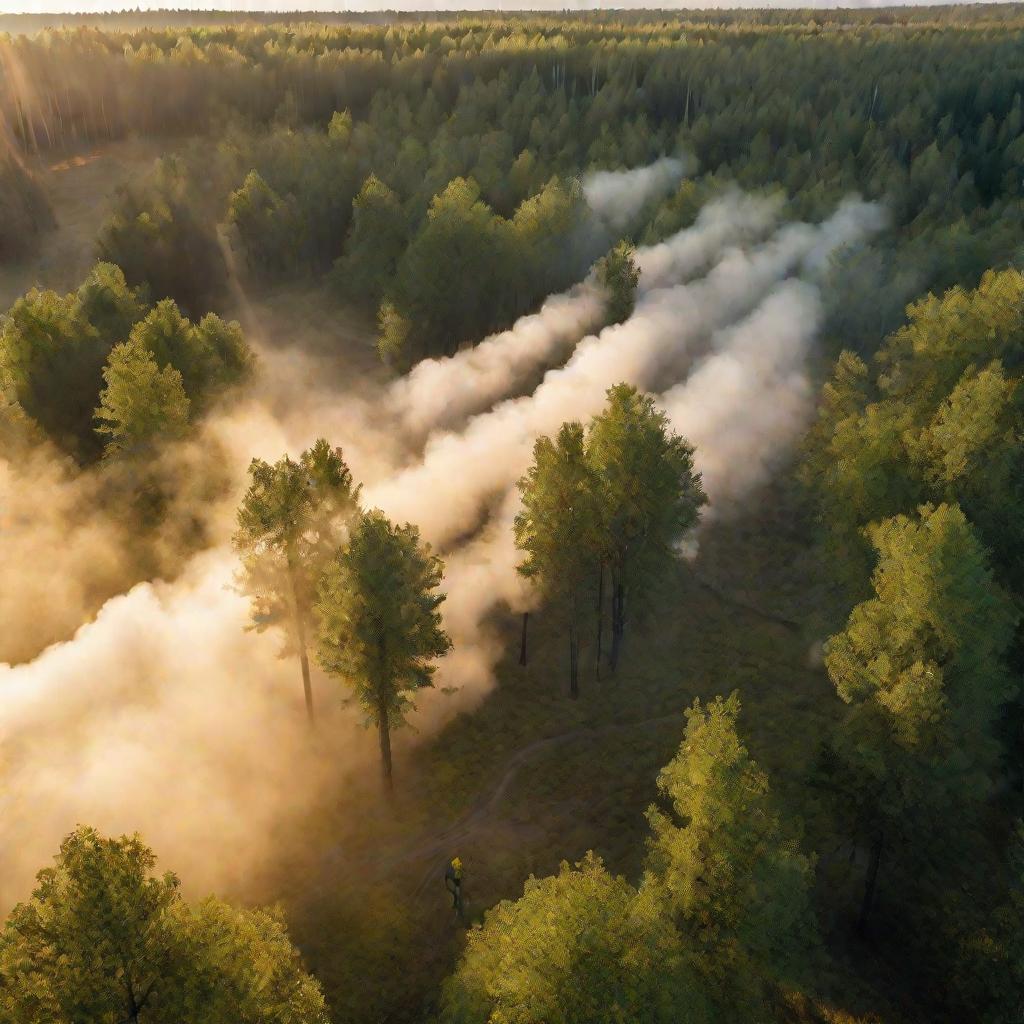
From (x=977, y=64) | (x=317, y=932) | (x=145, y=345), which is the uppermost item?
(x=977, y=64)

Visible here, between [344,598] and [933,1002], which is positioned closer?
[933,1002]

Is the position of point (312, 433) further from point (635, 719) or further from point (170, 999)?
point (170, 999)

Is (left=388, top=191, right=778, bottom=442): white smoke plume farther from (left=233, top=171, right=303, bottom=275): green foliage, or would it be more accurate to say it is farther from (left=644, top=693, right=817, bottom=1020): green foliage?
Result: (left=644, top=693, right=817, bottom=1020): green foliage

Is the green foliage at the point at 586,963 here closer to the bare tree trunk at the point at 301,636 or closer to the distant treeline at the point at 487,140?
the bare tree trunk at the point at 301,636

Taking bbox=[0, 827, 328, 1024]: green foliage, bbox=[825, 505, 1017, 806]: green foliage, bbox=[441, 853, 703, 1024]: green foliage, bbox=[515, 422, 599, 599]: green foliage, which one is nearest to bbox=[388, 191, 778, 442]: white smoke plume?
bbox=[515, 422, 599, 599]: green foliage

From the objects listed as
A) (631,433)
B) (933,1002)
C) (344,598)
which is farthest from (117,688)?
(933,1002)

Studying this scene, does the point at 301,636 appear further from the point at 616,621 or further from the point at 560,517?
the point at 616,621

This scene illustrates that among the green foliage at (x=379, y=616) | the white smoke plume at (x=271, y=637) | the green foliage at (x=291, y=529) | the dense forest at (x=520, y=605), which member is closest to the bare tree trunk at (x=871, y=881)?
the dense forest at (x=520, y=605)
